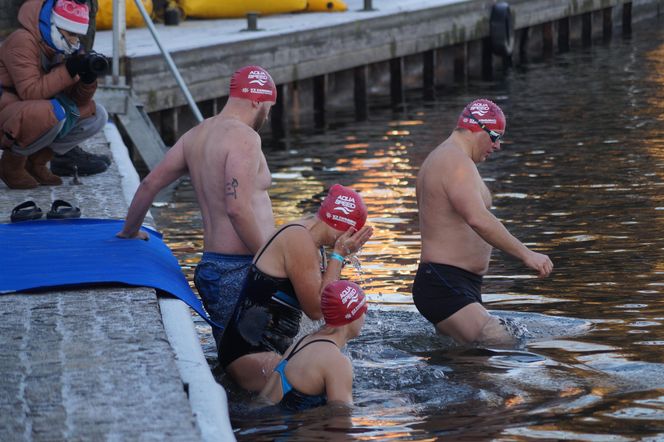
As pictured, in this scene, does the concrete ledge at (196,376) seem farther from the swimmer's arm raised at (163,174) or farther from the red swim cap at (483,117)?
the red swim cap at (483,117)

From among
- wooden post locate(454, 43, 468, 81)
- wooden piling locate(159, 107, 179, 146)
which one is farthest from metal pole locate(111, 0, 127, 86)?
wooden post locate(454, 43, 468, 81)

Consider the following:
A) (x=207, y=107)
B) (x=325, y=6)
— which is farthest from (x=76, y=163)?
(x=325, y=6)

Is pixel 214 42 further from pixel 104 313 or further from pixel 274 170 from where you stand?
pixel 104 313

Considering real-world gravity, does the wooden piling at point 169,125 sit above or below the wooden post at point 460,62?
above

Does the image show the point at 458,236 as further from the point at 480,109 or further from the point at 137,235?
the point at 137,235

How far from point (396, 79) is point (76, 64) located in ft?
51.4

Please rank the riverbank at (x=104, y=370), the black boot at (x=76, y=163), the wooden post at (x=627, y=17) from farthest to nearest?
the wooden post at (x=627, y=17) < the black boot at (x=76, y=163) < the riverbank at (x=104, y=370)

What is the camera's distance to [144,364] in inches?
265

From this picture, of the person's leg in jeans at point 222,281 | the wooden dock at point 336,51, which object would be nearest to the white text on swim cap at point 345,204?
the person's leg in jeans at point 222,281

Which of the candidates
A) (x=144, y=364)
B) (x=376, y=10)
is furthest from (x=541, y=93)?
(x=144, y=364)

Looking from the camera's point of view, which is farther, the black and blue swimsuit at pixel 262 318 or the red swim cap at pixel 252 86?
the red swim cap at pixel 252 86

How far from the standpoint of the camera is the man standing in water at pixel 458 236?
8.88 m

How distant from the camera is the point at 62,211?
10375 mm

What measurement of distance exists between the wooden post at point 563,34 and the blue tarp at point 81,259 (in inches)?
963
